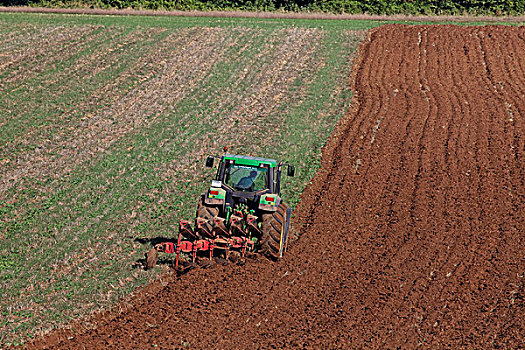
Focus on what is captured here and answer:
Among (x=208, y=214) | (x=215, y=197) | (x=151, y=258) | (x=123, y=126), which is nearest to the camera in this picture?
(x=151, y=258)

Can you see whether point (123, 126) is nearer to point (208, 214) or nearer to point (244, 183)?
point (244, 183)

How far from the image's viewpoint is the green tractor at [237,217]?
14.2m

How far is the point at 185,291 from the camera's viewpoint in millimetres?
13438

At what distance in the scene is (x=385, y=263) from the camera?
1501 cm

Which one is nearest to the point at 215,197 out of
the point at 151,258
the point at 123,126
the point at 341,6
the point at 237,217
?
the point at 237,217

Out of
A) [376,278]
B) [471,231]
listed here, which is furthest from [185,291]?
[471,231]

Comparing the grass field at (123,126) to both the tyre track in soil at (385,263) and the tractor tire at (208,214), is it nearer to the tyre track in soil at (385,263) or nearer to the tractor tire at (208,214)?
the tyre track in soil at (385,263)

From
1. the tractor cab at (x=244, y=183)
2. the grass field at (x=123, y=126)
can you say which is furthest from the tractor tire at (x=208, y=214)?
the grass field at (x=123, y=126)

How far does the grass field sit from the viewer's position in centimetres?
1477

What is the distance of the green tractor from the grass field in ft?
3.69

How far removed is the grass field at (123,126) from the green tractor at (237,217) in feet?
3.69

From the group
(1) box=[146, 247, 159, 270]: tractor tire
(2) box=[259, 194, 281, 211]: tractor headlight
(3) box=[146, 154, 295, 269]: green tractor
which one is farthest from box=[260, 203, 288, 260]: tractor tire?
(1) box=[146, 247, 159, 270]: tractor tire

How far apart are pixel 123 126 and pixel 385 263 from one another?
13.6 m

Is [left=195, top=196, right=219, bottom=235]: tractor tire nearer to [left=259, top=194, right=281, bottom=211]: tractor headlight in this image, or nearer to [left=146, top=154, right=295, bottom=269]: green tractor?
[left=146, top=154, right=295, bottom=269]: green tractor
